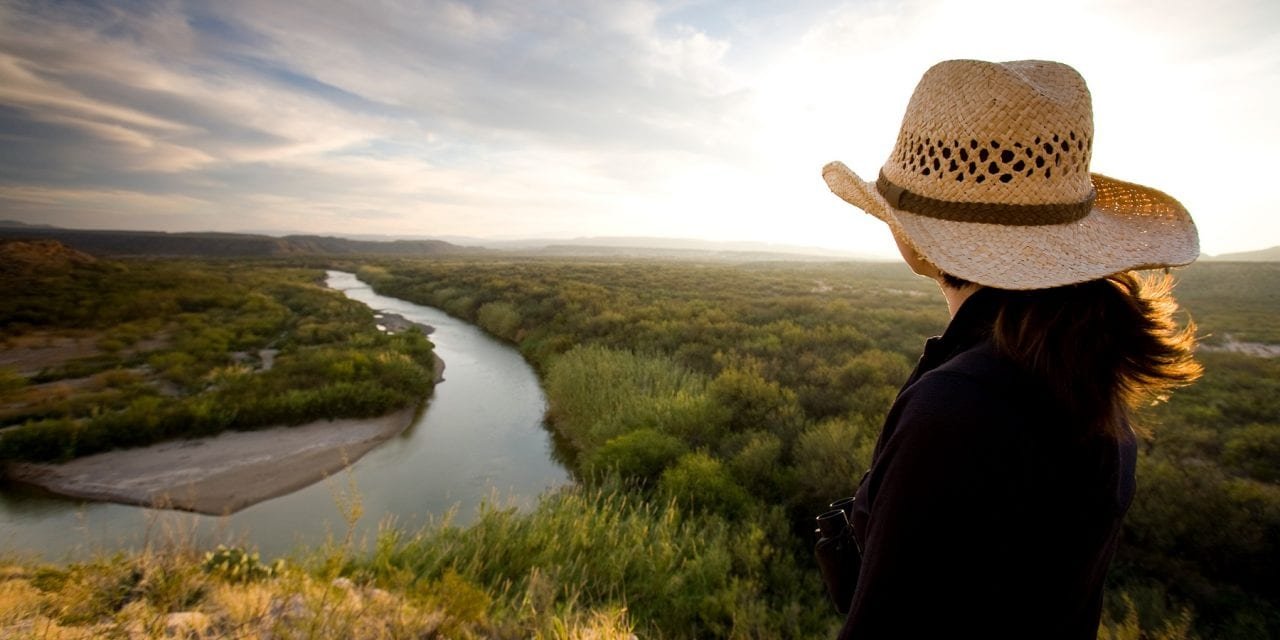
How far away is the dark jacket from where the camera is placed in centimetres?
98

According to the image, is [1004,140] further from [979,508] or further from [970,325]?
[979,508]

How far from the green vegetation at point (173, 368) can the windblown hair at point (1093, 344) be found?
13.6 meters

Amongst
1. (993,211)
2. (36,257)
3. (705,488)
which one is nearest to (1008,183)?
(993,211)

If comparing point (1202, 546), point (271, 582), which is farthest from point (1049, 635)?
point (1202, 546)

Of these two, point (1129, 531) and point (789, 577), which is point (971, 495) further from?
point (1129, 531)

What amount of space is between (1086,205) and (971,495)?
0.98m

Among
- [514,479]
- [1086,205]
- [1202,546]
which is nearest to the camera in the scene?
[1086,205]

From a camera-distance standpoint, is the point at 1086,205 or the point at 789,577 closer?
the point at 1086,205

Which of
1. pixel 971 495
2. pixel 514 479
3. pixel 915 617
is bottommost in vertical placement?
pixel 514 479

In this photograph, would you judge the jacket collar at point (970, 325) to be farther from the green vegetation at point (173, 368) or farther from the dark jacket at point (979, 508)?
the green vegetation at point (173, 368)

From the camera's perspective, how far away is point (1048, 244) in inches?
50.8

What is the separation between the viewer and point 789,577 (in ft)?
18.6

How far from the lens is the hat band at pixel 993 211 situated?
4.27ft

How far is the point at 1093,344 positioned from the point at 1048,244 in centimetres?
28
